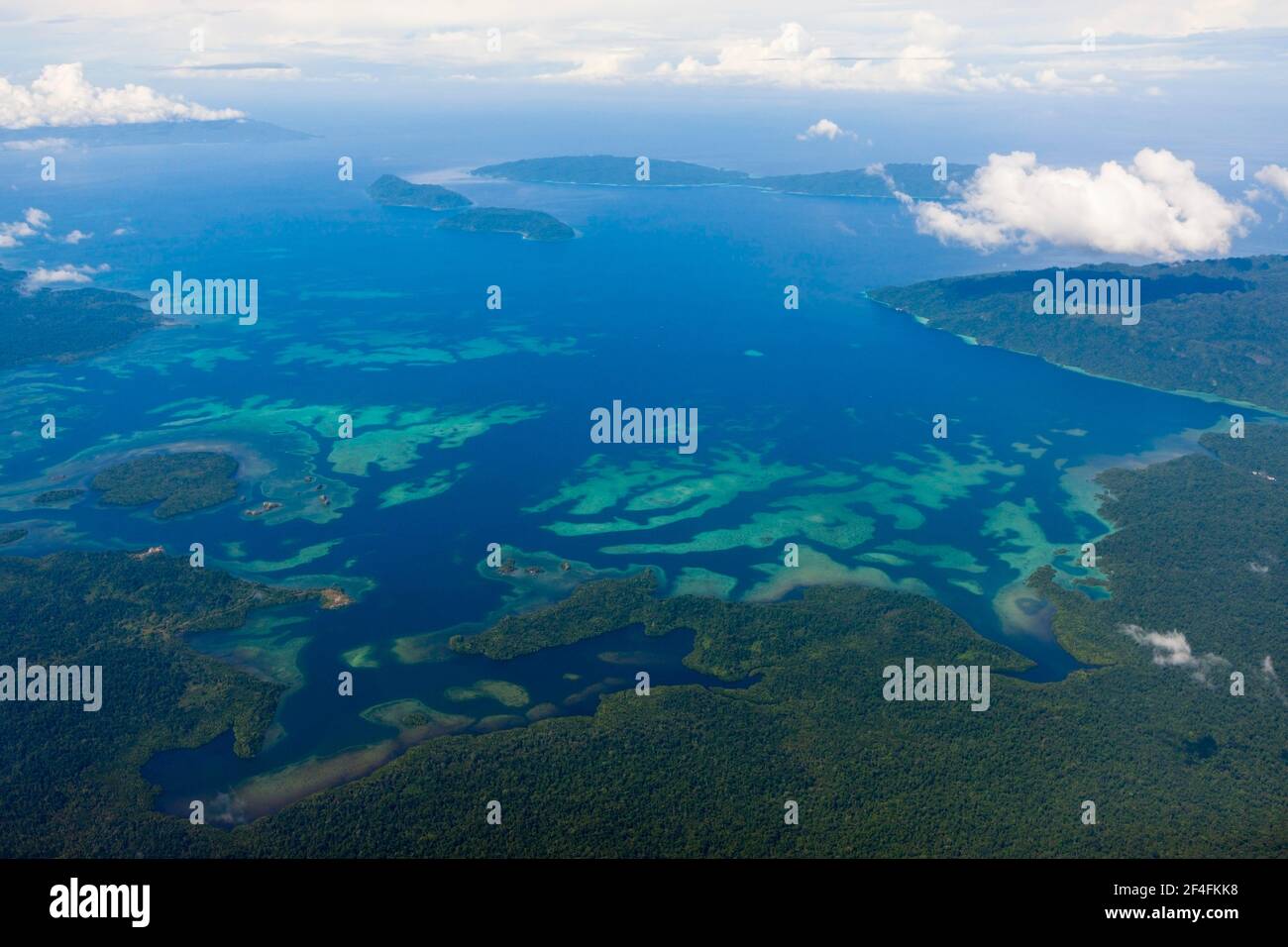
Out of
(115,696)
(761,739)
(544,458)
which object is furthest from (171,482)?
→ (761,739)

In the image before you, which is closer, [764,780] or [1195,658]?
[764,780]

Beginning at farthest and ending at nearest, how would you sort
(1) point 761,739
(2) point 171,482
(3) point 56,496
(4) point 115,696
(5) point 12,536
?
1. (2) point 171,482
2. (3) point 56,496
3. (5) point 12,536
4. (4) point 115,696
5. (1) point 761,739

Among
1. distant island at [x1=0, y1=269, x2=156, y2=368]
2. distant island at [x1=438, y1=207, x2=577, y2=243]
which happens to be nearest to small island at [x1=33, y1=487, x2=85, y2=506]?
distant island at [x1=0, y1=269, x2=156, y2=368]

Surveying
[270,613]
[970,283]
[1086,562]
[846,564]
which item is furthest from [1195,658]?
[970,283]

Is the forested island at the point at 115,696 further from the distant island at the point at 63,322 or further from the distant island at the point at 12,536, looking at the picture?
the distant island at the point at 63,322

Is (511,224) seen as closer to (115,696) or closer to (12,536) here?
(12,536)
